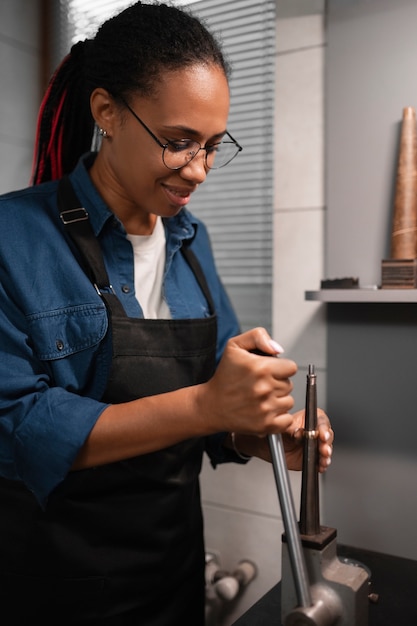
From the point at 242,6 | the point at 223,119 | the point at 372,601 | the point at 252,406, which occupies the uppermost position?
the point at 242,6

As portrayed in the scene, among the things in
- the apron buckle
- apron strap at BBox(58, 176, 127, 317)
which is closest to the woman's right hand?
apron strap at BBox(58, 176, 127, 317)

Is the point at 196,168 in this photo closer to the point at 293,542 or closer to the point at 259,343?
the point at 259,343

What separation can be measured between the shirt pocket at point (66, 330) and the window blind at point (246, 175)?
57cm

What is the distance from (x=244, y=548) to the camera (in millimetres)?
1434

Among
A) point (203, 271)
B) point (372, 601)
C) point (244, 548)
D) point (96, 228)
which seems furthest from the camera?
point (244, 548)

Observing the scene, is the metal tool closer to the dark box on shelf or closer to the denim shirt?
the denim shirt

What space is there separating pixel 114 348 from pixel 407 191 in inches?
24.6

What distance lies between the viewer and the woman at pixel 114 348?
789 mm

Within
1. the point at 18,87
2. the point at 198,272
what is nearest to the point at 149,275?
the point at 198,272

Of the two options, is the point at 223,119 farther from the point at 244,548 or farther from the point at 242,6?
the point at 244,548

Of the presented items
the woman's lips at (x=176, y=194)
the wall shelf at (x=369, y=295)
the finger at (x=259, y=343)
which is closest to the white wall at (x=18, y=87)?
the woman's lips at (x=176, y=194)

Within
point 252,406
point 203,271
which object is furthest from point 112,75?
point 252,406

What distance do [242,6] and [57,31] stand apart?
0.57 metres

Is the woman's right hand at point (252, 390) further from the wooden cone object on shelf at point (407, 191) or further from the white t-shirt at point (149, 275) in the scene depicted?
the wooden cone object on shelf at point (407, 191)
